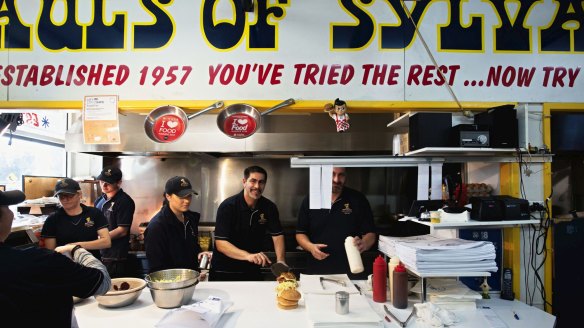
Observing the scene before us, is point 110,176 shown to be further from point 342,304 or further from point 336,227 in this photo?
point 342,304

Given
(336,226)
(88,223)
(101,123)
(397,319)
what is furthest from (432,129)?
(88,223)

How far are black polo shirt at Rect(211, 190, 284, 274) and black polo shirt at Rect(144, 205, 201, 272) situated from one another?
29 centimetres

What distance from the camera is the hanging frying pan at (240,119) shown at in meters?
2.82

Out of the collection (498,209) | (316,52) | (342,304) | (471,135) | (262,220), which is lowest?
(342,304)

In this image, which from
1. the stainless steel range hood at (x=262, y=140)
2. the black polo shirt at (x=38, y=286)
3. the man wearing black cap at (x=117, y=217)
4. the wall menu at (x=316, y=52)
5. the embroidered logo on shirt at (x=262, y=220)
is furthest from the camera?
the stainless steel range hood at (x=262, y=140)

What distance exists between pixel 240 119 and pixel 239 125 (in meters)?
0.05

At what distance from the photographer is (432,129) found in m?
2.59

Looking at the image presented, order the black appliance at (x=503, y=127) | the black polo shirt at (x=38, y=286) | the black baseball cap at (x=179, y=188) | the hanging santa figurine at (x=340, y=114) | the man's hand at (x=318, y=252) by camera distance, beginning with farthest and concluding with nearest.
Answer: the man's hand at (x=318, y=252), the black baseball cap at (x=179, y=188), the hanging santa figurine at (x=340, y=114), the black appliance at (x=503, y=127), the black polo shirt at (x=38, y=286)

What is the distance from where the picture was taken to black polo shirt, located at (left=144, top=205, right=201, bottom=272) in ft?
9.27

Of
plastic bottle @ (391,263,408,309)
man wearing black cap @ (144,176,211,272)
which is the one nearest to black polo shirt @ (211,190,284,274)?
man wearing black cap @ (144,176,211,272)

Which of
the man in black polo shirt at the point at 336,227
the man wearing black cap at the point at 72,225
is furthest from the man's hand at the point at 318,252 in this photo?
the man wearing black cap at the point at 72,225

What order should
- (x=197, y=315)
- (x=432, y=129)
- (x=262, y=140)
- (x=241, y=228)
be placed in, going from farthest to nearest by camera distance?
(x=262, y=140)
(x=241, y=228)
(x=432, y=129)
(x=197, y=315)

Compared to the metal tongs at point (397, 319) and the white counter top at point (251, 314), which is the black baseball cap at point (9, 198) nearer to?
the white counter top at point (251, 314)

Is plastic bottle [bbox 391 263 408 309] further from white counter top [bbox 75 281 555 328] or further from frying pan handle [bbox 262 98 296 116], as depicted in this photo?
frying pan handle [bbox 262 98 296 116]
